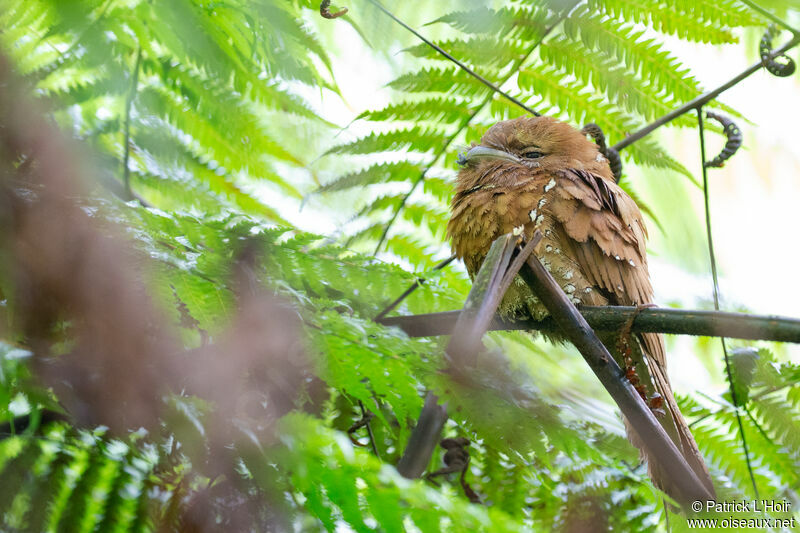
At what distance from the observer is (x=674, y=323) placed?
3.53 ft

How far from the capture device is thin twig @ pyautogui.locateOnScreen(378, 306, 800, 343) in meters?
0.93

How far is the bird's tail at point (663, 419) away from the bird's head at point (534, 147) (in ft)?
2.05

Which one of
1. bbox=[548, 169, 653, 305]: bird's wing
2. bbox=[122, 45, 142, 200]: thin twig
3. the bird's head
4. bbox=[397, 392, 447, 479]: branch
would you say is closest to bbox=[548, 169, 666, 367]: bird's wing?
bbox=[548, 169, 653, 305]: bird's wing

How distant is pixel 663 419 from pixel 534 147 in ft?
3.26

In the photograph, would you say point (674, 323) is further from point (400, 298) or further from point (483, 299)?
point (400, 298)

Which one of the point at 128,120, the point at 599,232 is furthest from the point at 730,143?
the point at 128,120

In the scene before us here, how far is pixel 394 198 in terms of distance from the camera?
219 cm

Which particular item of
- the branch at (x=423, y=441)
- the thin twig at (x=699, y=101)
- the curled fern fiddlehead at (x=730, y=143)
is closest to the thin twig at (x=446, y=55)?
the thin twig at (x=699, y=101)

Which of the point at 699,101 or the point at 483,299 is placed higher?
the point at 699,101

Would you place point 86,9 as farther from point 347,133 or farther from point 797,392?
point 797,392

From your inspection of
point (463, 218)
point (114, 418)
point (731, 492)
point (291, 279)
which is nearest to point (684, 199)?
point (463, 218)

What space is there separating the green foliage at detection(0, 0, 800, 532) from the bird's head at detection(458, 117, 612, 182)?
3.8 inches

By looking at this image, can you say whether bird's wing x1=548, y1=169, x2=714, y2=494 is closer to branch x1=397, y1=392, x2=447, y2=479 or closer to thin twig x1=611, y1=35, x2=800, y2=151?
thin twig x1=611, y1=35, x2=800, y2=151

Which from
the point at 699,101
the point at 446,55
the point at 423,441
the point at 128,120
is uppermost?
the point at 699,101
